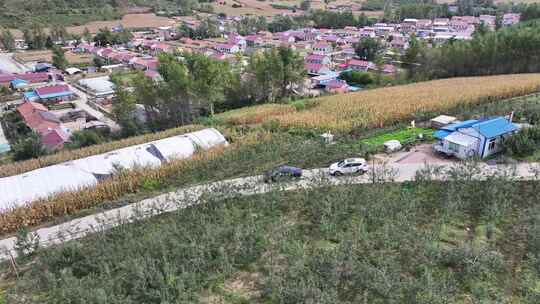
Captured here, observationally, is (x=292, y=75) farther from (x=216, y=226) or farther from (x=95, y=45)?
(x=95, y=45)

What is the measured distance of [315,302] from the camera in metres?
9.02

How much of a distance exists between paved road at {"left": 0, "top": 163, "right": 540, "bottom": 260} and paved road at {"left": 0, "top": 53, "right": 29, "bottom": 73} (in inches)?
2132

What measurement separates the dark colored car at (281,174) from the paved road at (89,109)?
64.7 ft

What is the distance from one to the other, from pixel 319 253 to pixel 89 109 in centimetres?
3679

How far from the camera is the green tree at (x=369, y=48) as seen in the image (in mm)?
57000

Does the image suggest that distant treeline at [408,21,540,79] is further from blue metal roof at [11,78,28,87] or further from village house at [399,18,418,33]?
blue metal roof at [11,78,28,87]

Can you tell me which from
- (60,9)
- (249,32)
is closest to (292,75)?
(249,32)

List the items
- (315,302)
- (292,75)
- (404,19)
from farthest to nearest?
(404,19)
(292,75)
(315,302)

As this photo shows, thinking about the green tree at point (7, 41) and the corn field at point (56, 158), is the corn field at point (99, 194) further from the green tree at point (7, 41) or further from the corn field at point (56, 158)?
the green tree at point (7, 41)

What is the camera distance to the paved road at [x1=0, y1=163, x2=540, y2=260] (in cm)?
1365

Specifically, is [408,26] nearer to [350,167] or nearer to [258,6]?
[258,6]

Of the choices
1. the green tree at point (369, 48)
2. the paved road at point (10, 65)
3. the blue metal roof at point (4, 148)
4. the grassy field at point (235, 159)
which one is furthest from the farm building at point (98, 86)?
the green tree at point (369, 48)

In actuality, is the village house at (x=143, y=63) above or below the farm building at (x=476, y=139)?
above

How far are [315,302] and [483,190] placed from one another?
8.61 m
